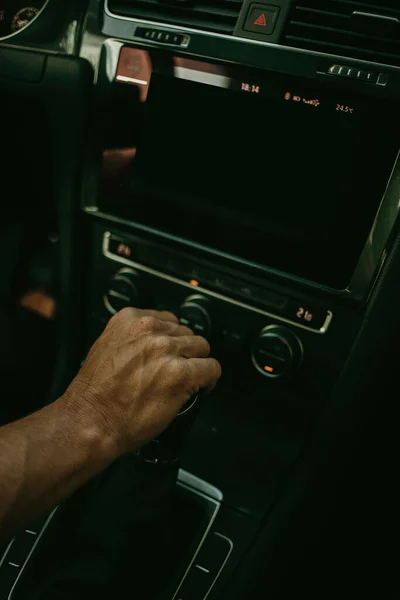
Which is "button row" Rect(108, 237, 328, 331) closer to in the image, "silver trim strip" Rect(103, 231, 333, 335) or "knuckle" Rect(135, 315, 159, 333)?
"silver trim strip" Rect(103, 231, 333, 335)

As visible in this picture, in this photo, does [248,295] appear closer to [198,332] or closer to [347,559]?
[198,332]

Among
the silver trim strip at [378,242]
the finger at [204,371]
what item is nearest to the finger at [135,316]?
the finger at [204,371]

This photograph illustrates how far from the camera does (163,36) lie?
829mm

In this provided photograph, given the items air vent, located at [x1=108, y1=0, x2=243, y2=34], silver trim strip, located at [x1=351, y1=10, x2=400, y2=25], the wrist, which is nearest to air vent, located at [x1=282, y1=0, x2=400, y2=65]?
silver trim strip, located at [x1=351, y1=10, x2=400, y2=25]

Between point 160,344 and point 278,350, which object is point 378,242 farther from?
point 160,344

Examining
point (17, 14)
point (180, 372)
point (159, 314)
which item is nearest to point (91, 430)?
point (180, 372)

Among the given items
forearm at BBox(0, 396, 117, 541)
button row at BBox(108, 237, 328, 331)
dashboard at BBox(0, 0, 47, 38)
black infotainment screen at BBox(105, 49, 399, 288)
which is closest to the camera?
forearm at BBox(0, 396, 117, 541)

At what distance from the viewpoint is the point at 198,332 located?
928mm

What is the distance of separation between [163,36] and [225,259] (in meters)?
0.36

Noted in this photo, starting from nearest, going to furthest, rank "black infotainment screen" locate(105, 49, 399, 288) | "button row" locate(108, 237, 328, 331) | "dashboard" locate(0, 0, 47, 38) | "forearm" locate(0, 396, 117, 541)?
"forearm" locate(0, 396, 117, 541), "black infotainment screen" locate(105, 49, 399, 288), "button row" locate(108, 237, 328, 331), "dashboard" locate(0, 0, 47, 38)

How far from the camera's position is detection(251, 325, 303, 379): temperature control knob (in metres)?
0.84

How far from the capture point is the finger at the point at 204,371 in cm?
76

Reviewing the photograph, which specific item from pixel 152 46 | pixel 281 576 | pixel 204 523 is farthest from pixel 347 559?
pixel 152 46

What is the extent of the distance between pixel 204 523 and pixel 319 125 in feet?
2.39
